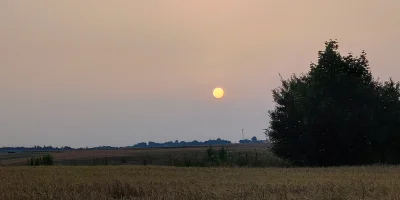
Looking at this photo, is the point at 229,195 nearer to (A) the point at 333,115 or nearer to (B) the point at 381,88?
(A) the point at 333,115

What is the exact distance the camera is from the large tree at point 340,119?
43219 mm

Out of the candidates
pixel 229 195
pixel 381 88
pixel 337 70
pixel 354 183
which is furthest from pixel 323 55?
pixel 229 195

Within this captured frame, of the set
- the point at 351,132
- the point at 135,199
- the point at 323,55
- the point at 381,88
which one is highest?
the point at 323,55

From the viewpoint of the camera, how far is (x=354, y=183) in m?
19.6

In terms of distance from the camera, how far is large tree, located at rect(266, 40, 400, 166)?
142 ft

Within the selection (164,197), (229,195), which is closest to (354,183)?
(229,195)

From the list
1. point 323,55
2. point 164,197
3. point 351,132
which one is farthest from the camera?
point 323,55

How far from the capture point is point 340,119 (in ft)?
141

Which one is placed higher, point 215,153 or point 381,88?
point 381,88

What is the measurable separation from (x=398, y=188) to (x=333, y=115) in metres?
26.1

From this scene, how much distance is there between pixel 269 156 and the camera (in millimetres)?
49719

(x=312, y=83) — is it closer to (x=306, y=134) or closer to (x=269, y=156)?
(x=306, y=134)

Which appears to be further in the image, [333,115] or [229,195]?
[333,115]

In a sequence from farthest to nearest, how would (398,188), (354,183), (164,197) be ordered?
1. (354,183)
2. (398,188)
3. (164,197)
